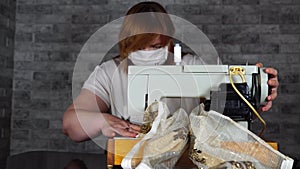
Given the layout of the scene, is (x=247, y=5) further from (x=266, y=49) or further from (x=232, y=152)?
(x=232, y=152)

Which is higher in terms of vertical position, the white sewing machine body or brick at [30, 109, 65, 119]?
the white sewing machine body

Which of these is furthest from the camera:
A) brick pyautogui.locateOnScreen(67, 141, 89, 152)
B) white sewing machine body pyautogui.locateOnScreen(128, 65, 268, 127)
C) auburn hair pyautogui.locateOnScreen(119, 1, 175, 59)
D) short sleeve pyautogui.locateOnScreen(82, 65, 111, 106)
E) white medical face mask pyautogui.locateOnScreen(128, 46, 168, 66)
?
brick pyautogui.locateOnScreen(67, 141, 89, 152)

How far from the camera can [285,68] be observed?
9.41 ft

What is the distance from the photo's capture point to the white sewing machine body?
117 cm

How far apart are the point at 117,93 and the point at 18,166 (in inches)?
29.6

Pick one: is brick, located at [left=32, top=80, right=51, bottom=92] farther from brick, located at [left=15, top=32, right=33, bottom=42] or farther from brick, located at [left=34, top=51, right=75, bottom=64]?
brick, located at [left=15, top=32, right=33, bottom=42]

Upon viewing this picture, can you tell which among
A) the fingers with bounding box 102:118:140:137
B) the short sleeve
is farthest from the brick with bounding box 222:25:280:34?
the fingers with bounding box 102:118:140:137

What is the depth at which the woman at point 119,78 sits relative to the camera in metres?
1.52

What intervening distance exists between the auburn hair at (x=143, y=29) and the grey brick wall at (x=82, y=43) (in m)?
1.17

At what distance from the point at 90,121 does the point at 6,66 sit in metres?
1.64

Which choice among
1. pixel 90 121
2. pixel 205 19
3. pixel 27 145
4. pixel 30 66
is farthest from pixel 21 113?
pixel 90 121

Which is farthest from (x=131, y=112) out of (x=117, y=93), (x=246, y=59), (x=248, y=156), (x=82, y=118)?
(x=246, y=59)

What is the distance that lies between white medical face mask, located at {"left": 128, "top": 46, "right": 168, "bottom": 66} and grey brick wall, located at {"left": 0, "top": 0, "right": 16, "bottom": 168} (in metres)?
1.65

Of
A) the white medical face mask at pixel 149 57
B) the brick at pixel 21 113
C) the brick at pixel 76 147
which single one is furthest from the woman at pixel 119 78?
the brick at pixel 21 113
